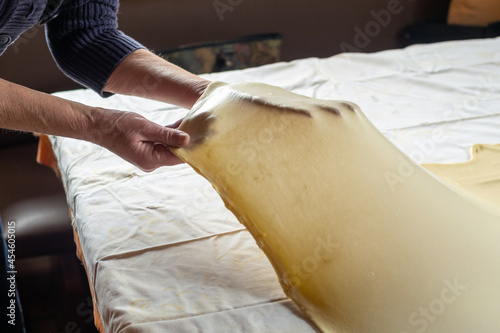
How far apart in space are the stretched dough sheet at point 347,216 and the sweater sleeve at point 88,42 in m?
0.41

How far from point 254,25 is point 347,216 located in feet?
7.73

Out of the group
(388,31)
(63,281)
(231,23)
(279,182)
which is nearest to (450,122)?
(279,182)

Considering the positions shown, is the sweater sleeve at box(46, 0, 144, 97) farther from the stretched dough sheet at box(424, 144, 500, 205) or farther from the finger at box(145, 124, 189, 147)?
the stretched dough sheet at box(424, 144, 500, 205)

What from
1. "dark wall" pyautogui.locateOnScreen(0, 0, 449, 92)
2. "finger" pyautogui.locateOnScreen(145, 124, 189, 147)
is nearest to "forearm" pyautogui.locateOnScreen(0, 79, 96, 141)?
"finger" pyautogui.locateOnScreen(145, 124, 189, 147)

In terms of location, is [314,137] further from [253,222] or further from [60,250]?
[60,250]

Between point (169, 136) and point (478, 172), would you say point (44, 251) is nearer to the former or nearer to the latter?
point (169, 136)

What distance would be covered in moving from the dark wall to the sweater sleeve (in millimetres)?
1212

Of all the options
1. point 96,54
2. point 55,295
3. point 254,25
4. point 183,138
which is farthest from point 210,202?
point 254,25

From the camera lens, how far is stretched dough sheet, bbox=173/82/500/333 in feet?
2.51

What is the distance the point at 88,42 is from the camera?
4.20ft

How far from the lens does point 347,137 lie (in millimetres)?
914

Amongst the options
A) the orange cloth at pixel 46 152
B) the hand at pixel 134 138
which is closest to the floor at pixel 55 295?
Answer: the orange cloth at pixel 46 152

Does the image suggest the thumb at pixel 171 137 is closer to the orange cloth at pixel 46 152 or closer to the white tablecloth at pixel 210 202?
the white tablecloth at pixel 210 202

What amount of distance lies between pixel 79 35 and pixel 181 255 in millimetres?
698
